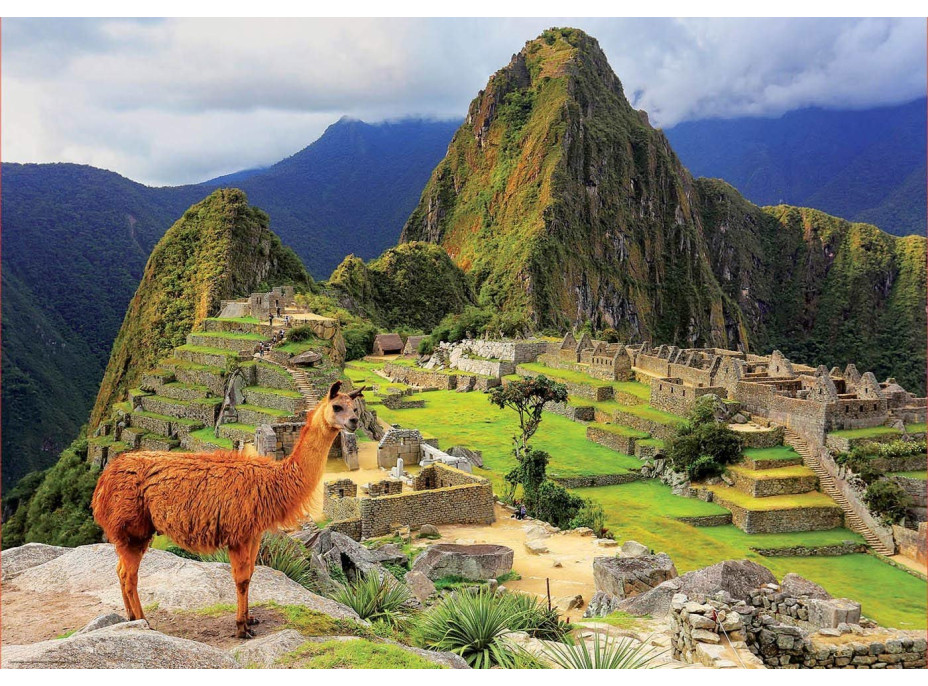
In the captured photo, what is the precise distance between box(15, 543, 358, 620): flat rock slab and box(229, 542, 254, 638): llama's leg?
689 millimetres

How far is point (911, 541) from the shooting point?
2319 cm

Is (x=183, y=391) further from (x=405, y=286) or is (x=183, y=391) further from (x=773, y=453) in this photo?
(x=405, y=286)

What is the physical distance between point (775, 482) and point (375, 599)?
22.3 meters

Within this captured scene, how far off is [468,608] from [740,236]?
187 m

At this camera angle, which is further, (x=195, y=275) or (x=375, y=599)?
(x=195, y=275)

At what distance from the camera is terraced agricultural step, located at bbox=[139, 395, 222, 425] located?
80.3 feet

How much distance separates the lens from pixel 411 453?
1672cm

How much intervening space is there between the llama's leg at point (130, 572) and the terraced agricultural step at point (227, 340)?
21.2 m

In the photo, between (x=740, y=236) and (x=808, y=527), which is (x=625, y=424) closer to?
(x=808, y=527)

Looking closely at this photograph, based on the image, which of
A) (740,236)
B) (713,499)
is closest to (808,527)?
(713,499)

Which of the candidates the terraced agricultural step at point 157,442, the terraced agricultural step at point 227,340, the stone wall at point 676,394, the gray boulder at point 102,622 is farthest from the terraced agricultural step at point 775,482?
the gray boulder at point 102,622

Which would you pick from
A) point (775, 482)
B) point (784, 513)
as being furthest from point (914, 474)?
point (784, 513)

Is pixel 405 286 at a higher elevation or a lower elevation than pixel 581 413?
higher

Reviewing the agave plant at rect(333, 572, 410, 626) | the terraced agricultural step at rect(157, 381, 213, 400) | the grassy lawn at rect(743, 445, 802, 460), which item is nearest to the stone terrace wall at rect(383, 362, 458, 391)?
the terraced agricultural step at rect(157, 381, 213, 400)
